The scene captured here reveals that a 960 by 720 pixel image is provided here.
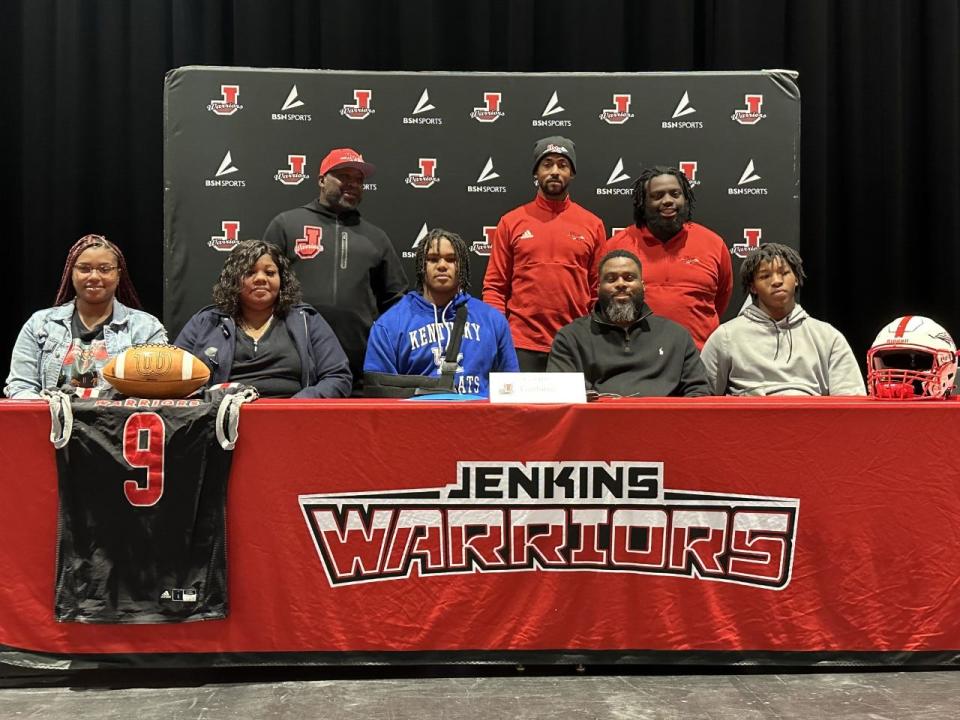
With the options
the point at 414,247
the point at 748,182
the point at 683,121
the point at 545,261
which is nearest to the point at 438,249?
the point at 545,261

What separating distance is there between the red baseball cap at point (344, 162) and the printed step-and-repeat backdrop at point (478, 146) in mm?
375

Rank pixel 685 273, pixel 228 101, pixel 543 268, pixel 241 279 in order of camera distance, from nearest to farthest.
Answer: pixel 241 279
pixel 685 273
pixel 543 268
pixel 228 101

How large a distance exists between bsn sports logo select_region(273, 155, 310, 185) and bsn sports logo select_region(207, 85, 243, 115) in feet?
1.28

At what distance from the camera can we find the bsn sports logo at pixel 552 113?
4.79 meters

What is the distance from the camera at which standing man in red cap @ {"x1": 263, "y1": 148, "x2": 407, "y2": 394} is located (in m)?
4.37

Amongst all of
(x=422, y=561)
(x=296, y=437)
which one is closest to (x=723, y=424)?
(x=422, y=561)

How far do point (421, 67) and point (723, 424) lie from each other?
341cm

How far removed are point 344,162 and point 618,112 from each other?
157cm

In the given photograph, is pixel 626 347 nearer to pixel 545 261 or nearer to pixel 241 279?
pixel 545 261

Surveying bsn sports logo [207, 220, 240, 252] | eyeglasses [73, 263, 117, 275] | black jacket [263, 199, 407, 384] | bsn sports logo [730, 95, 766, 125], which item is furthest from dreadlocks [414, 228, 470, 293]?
bsn sports logo [730, 95, 766, 125]

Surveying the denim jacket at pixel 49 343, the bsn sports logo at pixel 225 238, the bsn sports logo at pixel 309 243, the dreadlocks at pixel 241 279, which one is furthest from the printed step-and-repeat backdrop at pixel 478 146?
the dreadlocks at pixel 241 279

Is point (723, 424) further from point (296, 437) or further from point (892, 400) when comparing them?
point (296, 437)

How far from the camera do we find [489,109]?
480 cm

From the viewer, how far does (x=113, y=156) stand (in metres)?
4.98
